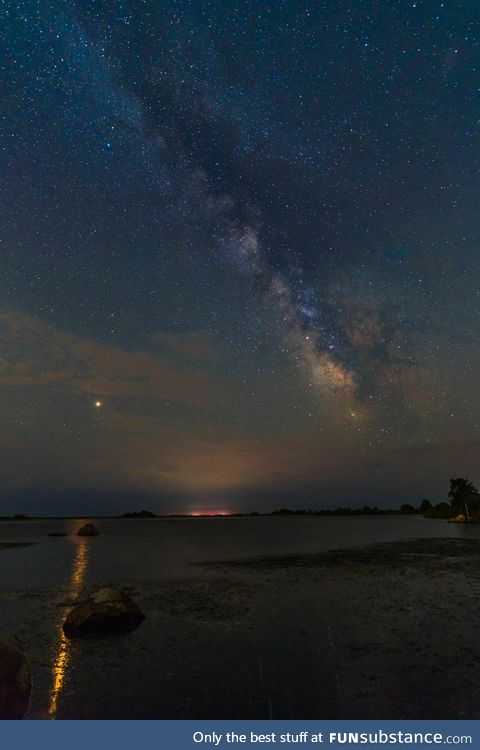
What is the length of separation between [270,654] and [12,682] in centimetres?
731

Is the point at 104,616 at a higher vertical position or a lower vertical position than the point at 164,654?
higher

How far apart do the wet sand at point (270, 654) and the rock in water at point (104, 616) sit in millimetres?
547

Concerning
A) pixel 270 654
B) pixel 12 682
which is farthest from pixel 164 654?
pixel 12 682

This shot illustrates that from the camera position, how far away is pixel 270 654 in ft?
42.4

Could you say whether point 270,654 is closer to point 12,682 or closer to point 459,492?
point 12,682

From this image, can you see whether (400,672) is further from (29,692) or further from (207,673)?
(29,692)

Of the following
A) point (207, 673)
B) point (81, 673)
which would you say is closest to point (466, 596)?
point (207, 673)

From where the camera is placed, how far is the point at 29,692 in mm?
9305

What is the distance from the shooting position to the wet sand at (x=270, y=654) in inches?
362

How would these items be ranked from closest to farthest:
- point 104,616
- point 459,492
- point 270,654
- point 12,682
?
point 12,682 → point 270,654 → point 104,616 → point 459,492

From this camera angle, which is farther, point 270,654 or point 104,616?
point 104,616

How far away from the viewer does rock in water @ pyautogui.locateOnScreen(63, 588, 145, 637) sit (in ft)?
51.7

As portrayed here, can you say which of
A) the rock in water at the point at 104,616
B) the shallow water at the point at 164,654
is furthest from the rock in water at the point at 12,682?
the rock in water at the point at 104,616

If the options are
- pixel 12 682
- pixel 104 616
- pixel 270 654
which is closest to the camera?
pixel 12 682
